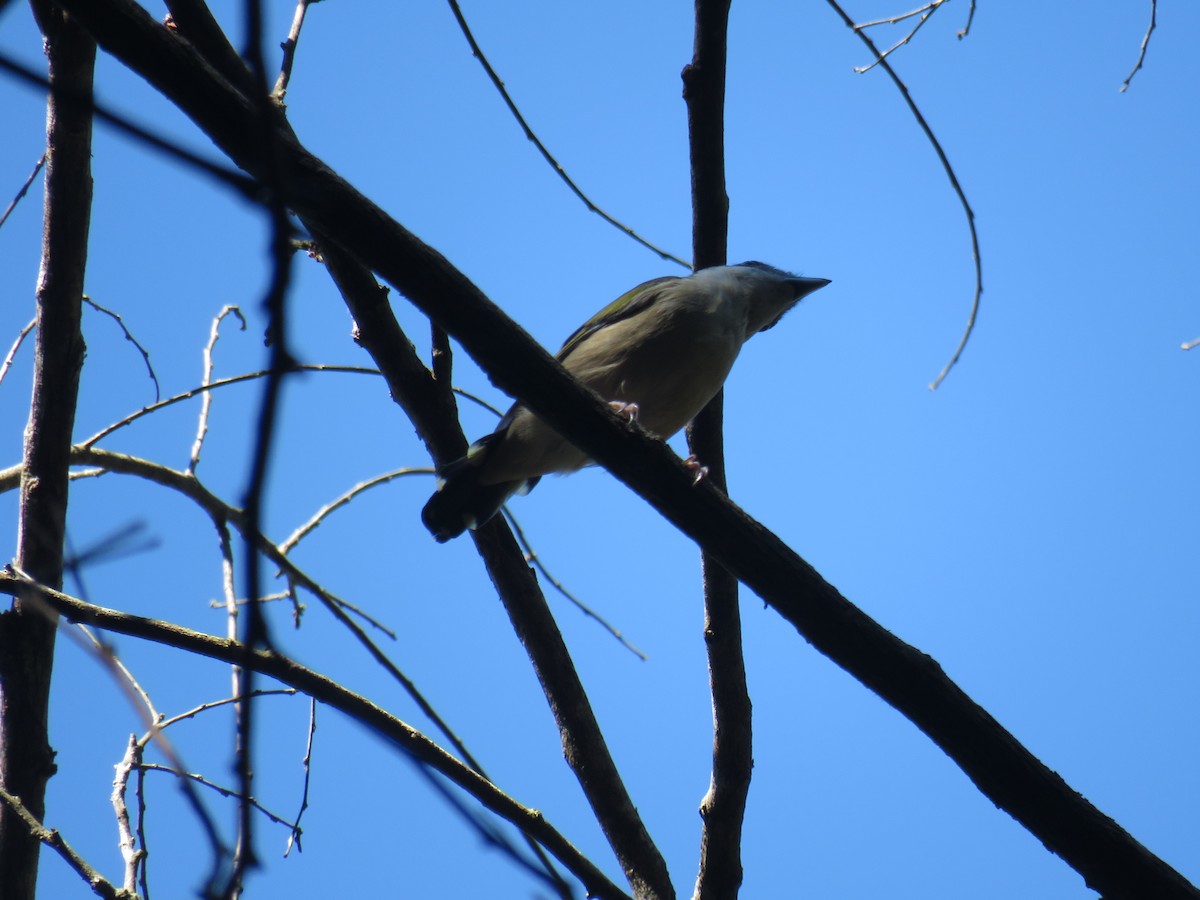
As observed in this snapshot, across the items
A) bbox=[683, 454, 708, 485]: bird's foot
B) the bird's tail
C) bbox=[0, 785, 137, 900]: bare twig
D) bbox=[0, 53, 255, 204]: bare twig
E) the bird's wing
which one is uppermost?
the bird's wing

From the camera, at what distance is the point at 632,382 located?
3.77m

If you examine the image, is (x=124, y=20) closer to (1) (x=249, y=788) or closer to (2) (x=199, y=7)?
(2) (x=199, y=7)

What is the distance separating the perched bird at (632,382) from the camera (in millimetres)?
3602

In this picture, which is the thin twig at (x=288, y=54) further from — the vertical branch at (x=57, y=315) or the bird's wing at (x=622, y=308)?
the bird's wing at (x=622, y=308)

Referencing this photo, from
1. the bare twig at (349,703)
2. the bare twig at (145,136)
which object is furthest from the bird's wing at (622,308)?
the bare twig at (145,136)

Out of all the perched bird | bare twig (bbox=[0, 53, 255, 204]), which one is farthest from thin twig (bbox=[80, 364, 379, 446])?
bare twig (bbox=[0, 53, 255, 204])

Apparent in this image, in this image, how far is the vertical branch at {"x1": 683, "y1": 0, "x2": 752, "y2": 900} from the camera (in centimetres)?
284

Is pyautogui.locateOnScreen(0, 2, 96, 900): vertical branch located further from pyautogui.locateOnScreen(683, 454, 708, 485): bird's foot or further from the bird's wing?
the bird's wing

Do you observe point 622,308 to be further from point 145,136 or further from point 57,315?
point 145,136

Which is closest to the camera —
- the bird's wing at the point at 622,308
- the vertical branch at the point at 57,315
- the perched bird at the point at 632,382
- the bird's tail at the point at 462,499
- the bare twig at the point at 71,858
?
the bare twig at the point at 71,858

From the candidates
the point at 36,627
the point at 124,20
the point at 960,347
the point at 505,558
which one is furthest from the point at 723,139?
the point at 36,627

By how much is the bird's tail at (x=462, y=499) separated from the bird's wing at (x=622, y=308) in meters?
0.87

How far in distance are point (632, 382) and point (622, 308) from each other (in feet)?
1.73

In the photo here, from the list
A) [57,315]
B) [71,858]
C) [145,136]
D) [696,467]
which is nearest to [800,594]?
[696,467]
